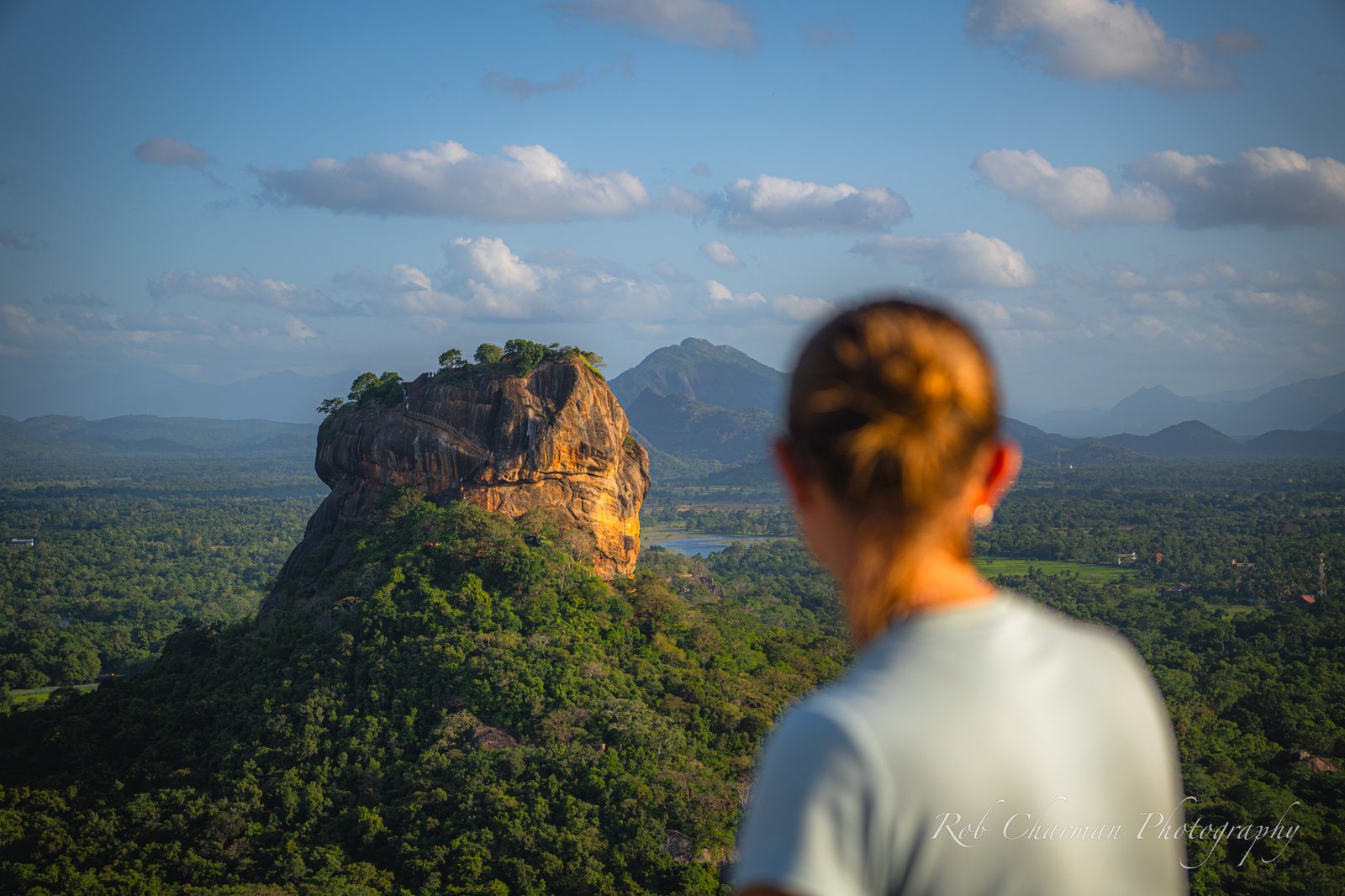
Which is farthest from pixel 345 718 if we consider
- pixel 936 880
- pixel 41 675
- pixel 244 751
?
pixel 41 675

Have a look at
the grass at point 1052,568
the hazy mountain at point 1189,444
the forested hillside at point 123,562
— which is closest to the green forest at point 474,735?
the forested hillside at point 123,562

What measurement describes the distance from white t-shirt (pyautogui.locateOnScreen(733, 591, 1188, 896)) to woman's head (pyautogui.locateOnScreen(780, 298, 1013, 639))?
144 millimetres

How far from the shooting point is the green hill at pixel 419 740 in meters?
18.7

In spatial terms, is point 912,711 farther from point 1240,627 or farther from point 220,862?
point 1240,627

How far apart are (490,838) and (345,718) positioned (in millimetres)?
5413

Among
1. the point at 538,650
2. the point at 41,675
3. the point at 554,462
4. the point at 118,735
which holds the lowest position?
the point at 41,675

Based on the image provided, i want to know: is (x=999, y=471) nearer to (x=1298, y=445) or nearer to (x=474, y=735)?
(x=474, y=735)

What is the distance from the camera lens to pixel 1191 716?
1156 inches

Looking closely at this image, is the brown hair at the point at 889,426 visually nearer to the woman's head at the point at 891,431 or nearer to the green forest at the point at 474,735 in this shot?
the woman's head at the point at 891,431

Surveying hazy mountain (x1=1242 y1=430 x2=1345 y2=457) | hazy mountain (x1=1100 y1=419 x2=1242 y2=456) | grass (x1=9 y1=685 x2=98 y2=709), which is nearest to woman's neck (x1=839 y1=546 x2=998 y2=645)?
grass (x1=9 y1=685 x2=98 y2=709)

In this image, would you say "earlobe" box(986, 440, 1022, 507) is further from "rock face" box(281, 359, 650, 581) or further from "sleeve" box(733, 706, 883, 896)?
"rock face" box(281, 359, 650, 581)

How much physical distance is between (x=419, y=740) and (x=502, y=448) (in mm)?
8572

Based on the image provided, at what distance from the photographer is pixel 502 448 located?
2783cm

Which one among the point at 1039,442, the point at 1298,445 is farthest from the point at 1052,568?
the point at 1298,445
